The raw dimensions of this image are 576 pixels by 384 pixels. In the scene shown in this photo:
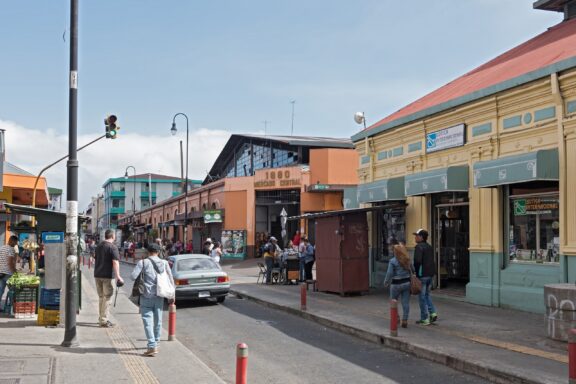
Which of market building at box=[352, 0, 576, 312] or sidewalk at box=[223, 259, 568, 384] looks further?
market building at box=[352, 0, 576, 312]

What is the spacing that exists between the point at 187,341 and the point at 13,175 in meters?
15.1

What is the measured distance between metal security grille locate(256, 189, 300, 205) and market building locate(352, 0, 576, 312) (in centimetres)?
1735

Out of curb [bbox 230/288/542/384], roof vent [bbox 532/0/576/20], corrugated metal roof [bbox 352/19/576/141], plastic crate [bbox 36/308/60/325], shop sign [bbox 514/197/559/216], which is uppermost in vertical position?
roof vent [bbox 532/0/576/20]

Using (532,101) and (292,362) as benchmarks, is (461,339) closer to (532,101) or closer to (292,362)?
(292,362)

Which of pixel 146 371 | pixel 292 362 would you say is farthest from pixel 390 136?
pixel 146 371

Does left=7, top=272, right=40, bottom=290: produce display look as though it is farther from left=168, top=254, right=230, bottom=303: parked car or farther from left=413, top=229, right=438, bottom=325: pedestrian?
left=413, top=229, right=438, bottom=325: pedestrian

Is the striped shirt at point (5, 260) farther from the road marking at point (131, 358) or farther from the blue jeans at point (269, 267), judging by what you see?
the blue jeans at point (269, 267)

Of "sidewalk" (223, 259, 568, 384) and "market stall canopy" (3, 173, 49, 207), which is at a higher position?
"market stall canopy" (3, 173, 49, 207)

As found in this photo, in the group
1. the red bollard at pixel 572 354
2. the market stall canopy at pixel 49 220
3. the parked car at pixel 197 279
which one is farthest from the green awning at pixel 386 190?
the red bollard at pixel 572 354

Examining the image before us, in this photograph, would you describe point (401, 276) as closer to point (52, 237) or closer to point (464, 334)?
point (464, 334)

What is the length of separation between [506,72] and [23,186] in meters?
18.0

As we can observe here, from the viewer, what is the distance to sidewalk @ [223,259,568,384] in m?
8.13

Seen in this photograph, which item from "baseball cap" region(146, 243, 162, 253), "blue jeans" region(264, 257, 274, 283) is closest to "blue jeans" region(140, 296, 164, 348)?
"baseball cap" region(146, 243, 162, 253)

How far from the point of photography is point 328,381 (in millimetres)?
8062
